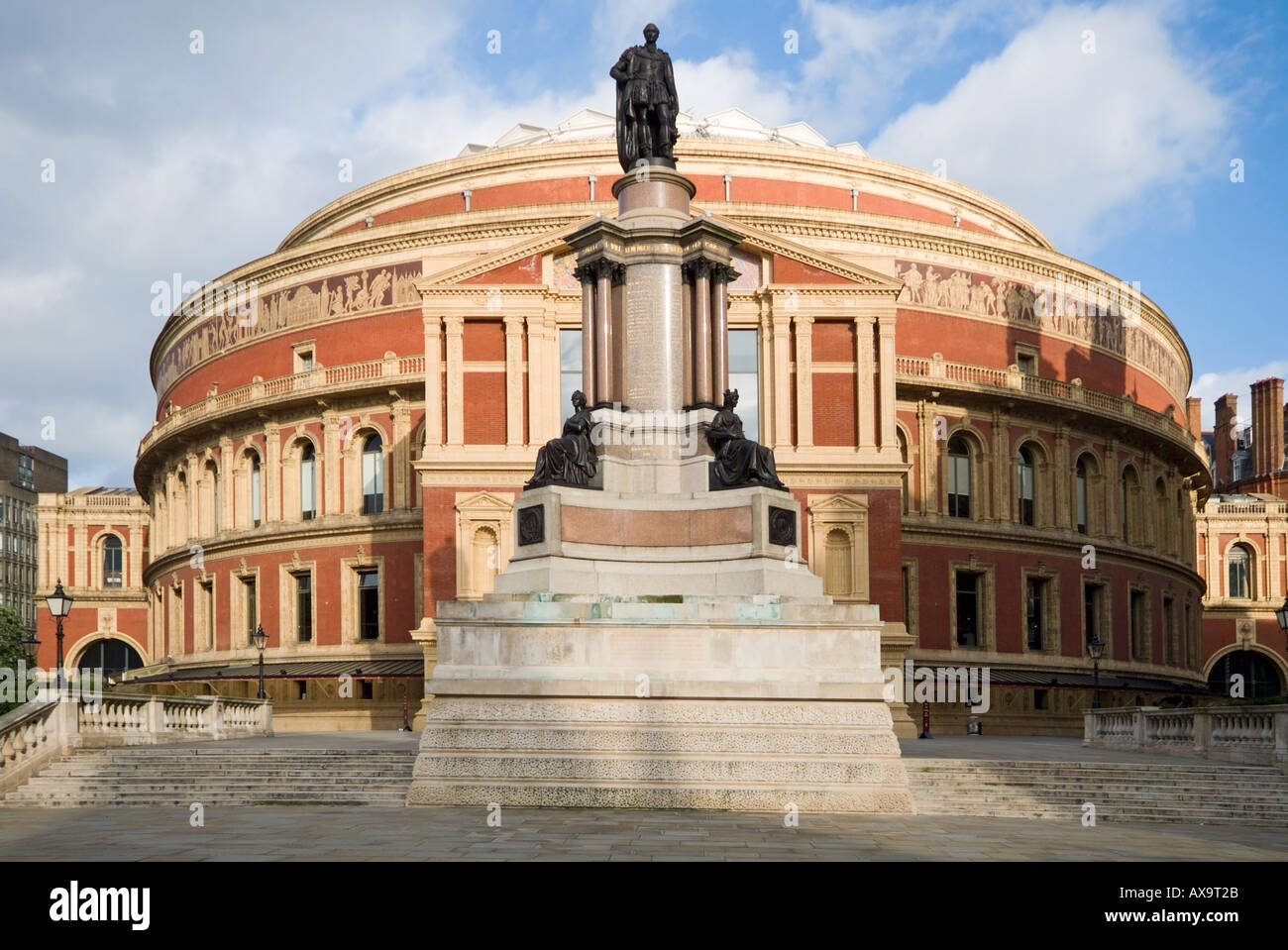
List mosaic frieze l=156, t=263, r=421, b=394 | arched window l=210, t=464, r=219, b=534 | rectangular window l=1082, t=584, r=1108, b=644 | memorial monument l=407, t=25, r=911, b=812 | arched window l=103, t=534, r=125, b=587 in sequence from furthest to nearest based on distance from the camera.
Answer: arched window l=103, t=534, r=125, b=587, arched window l=210, t=464, r=219, b=534, rectangular window l=1082, t=584, r=1108, b=644, mosaic frieze l=156, t=263, r=421, b=394, memorial monument l=407, t=25, r=911, b=812

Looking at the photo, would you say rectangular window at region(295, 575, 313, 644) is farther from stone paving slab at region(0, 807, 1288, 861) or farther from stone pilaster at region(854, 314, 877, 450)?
stone paving slab at region(0, 807, 1288, 861)

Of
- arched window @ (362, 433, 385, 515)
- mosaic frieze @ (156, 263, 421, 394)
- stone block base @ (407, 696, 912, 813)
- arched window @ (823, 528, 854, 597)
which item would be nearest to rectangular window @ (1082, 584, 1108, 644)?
arched window @ (823, 528, 854, 597)

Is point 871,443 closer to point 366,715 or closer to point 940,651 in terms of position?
point 940,651

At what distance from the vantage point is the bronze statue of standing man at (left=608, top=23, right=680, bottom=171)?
2577cm

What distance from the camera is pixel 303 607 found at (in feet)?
196

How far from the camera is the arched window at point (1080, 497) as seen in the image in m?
61.8

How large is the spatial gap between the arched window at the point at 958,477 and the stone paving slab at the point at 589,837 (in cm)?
3748

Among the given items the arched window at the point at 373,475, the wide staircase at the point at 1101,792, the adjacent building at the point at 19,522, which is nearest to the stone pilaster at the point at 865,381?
the arched window at the point at 373,475

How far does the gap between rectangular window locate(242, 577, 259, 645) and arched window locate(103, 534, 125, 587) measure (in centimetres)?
2608

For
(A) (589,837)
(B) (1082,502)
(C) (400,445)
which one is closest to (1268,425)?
(B) (1082,502)

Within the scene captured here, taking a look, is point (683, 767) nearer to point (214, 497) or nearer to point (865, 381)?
point (865, 381)

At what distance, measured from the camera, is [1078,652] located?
6034cm

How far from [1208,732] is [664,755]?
53.5ft

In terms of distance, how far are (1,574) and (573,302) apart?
86.7 m
